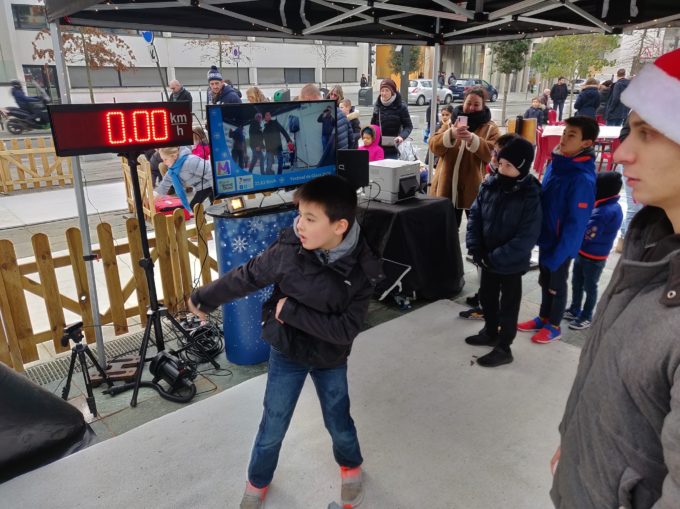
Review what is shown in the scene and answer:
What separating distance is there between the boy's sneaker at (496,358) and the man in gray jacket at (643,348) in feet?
7.82

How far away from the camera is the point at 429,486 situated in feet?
8.15

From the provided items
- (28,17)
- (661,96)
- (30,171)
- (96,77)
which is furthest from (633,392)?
(96,77)

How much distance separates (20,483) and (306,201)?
2.12m

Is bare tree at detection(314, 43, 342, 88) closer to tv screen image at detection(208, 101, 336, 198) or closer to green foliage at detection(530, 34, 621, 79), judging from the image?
green foliage at detection(530, 34, 621, 79)

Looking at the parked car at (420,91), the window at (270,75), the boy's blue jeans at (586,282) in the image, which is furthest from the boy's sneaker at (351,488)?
the window at (270,75)

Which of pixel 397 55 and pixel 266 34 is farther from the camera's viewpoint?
pixel 397 55

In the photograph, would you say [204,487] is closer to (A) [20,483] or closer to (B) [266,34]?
(A) [20,483]

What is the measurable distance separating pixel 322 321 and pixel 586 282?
116 inches

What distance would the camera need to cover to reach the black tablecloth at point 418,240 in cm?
430

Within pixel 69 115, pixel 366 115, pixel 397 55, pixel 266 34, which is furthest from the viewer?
pixel 397 55

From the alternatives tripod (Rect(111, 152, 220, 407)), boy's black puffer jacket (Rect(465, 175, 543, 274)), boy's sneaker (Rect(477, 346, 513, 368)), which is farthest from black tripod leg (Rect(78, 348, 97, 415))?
boy's black puffer jacket (Rect(465, 175, 543, 274))

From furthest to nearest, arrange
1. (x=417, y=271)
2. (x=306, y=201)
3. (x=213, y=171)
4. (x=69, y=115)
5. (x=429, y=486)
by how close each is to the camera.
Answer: (x=417, y=271) → (x=213, y=171) → (x=69, y=115) → (x=429, y=486) → (x=306, y=201)

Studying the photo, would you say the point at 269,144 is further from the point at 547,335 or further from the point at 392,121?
the point at 392,121

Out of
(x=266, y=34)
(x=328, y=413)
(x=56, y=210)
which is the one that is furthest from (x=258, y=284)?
(x=56, y=210)
